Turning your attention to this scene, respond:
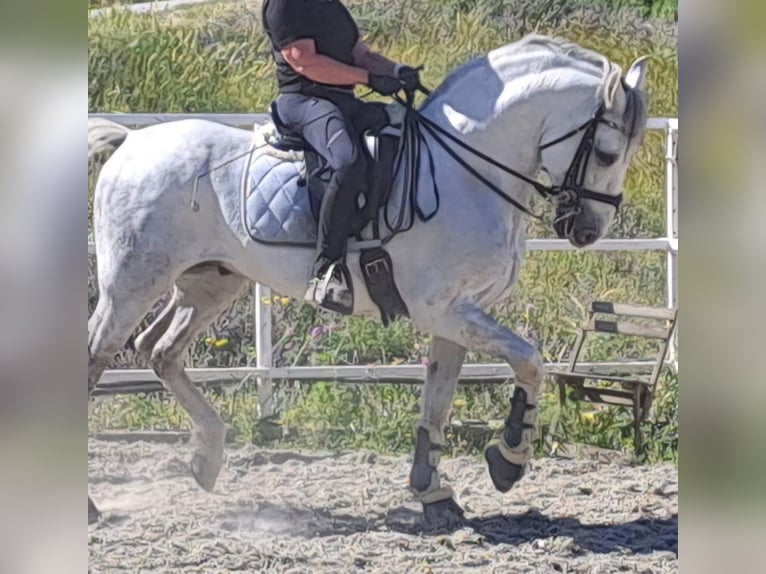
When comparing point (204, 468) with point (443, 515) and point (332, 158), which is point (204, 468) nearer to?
point (443, 515)

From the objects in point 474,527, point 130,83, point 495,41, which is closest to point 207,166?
point 130,83

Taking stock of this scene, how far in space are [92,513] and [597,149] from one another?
2.67 meters

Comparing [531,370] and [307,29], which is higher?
[307,29]

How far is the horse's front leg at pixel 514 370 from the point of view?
6098 millimetres

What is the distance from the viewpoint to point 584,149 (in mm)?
6129

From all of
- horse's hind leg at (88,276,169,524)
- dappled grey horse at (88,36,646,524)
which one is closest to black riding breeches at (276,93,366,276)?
dappled grey horse at (88,36,646,524)

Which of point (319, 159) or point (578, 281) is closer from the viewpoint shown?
point (319, 159)

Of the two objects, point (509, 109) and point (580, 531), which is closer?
point (509, 109)

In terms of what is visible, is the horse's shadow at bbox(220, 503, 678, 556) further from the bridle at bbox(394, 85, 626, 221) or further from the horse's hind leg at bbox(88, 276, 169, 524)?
the bridle at bbox(394, 85, 626, 221)

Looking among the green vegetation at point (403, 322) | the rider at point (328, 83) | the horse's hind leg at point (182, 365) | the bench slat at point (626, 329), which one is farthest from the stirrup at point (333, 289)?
the bench slat at point (626, 329)

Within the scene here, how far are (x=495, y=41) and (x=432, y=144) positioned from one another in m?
0.53

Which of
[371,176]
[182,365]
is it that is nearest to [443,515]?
[182,365]

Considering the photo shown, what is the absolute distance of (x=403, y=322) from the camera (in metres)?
6.25
